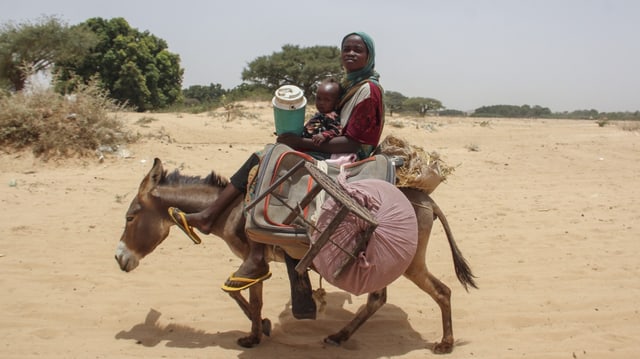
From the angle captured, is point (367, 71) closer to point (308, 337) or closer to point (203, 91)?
point (308, 337)

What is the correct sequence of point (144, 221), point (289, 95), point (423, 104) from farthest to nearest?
point (423, 104), point (144, 221), point (289, 95)

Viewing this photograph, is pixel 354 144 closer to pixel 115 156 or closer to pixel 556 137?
pixel 115 156

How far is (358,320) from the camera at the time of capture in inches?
169

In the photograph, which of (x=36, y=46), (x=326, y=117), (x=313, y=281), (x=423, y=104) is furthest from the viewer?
(x=423, y=104)

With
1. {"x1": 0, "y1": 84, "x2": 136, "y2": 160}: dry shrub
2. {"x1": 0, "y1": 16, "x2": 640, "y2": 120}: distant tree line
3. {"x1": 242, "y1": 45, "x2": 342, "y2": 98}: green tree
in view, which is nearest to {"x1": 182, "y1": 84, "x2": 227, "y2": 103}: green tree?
{"x1": 0, "y1": 16, "x2": 640, "y2": 120}: distant tree line

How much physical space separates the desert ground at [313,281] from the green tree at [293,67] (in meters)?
23.8

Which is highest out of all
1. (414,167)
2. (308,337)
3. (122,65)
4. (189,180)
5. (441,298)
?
(122,65)

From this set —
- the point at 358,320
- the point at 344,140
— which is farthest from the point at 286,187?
the point at 358,320

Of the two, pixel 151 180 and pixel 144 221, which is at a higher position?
pixel 151 180

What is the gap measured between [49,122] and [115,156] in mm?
1533

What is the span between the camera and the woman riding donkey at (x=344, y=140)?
3484mm

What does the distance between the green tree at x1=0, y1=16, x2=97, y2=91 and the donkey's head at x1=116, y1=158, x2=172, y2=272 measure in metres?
24.8

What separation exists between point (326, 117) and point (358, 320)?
1815mm

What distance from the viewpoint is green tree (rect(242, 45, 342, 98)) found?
32.9m
